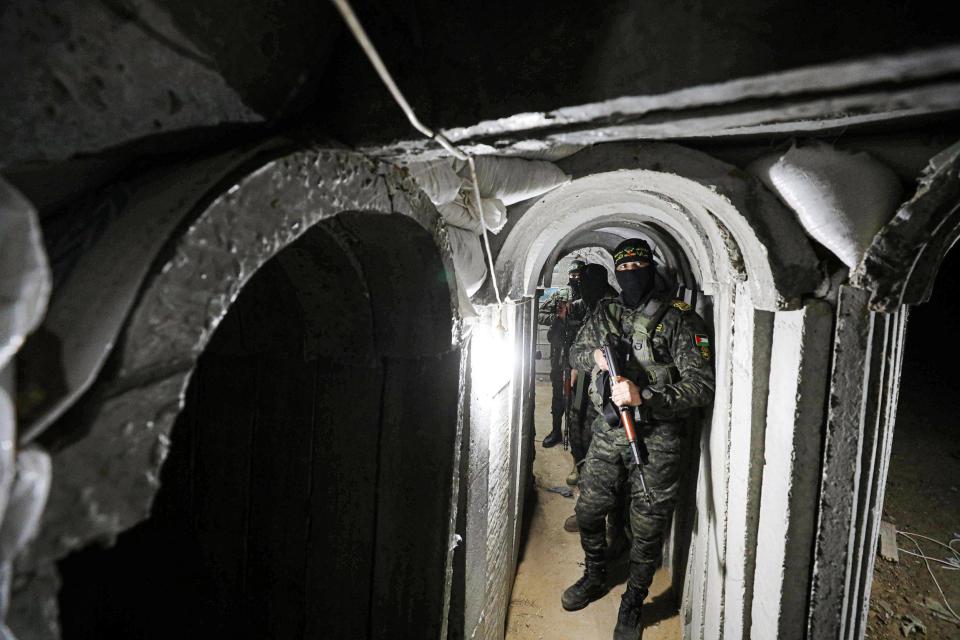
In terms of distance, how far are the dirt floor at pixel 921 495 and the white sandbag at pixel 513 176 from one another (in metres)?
5.00

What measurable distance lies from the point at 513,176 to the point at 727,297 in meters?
1.99

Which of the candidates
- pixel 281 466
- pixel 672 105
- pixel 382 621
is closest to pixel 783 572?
pixel 382 621

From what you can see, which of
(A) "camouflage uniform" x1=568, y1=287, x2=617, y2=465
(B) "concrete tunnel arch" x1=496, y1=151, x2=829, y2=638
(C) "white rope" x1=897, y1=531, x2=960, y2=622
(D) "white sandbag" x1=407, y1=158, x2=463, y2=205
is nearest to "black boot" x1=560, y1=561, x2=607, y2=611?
(B) "concrete tunnel arch" x1=496, y1=151, x2=829, y2=638

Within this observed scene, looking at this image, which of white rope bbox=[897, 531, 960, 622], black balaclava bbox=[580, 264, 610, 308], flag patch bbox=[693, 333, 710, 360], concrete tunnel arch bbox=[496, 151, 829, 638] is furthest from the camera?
black balaclava bbox=[580, 264, 610, 308]

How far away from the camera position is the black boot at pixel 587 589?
4289mm

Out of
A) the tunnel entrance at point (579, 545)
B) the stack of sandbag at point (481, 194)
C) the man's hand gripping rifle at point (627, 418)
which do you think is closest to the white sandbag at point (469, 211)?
the stack of sandbag at point (481, 194)

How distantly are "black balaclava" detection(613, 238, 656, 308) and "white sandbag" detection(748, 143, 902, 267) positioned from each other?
2.12 metres

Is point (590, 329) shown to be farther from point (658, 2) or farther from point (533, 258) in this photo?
point (658, 2)

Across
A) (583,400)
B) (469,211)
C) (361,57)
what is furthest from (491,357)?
(583,400)

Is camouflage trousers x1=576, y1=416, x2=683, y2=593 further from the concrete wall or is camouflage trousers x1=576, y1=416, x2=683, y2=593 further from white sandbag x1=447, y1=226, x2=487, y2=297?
white sandbag x1=447, y1=226, x2=487, y2=297

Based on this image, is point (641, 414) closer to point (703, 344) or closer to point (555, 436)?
point (703, 344)

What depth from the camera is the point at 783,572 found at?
218 cm

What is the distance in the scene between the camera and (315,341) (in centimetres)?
187

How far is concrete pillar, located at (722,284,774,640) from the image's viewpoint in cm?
246
